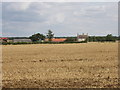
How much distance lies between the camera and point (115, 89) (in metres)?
7.08

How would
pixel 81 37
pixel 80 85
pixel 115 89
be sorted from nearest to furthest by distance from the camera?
pixel 115 89 → pixel 80 85 → pixel 81 37

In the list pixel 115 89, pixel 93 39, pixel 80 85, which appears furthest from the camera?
pixel 93 39

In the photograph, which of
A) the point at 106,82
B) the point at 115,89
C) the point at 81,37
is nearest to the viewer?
the point at 115,89

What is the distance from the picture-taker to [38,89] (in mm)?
7188

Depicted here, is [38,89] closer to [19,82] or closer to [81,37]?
[19,82]

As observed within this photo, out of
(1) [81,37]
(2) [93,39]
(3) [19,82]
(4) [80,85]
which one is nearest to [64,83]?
(4) [80,85]

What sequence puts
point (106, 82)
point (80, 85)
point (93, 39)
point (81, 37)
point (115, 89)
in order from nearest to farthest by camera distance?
point (115, 89)
point (80, 85)
point (106, 82)
point (93, 39)
point (81, 37)

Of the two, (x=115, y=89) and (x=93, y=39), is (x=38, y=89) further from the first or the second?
(x=93, y=39)

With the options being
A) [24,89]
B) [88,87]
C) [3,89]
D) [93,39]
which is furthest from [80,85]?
[93,39]

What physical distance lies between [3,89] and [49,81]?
184cm

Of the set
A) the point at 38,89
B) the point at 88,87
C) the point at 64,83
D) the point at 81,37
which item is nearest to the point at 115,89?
the point at 88,87

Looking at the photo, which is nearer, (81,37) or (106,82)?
(106,82)

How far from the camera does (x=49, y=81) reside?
8383 mm

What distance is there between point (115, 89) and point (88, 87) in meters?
0.88
